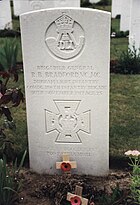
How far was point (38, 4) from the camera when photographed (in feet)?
34.7

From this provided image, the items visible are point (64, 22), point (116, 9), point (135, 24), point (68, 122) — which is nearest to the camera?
point (64, 22)

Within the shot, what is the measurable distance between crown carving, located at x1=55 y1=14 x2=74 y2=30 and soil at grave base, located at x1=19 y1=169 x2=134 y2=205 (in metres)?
1.10

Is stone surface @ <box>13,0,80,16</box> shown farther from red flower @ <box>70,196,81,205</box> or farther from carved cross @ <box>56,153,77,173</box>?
red flower @ <box>70,196,81,205</box>

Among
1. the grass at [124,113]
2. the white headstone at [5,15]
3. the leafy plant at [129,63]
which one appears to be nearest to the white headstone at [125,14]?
the white headstone at [5,15]

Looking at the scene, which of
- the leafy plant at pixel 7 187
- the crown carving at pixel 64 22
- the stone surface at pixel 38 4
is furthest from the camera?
the stone surface at pixel 38 4

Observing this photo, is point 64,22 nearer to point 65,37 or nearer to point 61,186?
point 65,37

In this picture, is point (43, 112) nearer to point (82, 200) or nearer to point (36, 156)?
point (36, 156)

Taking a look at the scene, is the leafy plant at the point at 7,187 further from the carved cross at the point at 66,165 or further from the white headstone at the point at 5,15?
the white headstone at the point at 5,15

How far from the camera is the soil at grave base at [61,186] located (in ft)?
9.95

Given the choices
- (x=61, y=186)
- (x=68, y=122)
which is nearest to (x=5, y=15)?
(x=68, y=122)

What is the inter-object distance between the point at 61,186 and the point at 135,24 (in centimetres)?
398

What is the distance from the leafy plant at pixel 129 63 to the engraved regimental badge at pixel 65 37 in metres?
3.26

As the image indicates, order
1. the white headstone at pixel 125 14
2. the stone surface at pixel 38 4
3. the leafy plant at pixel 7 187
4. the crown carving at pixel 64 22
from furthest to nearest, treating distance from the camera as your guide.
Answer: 1. the stone surface at pixel 38 4
2. the white headstone at pixel 125 14
3. the crown carving at pixel 64 22
4. the leafy plant at pixel 7 187

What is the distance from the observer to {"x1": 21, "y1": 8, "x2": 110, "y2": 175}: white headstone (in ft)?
9.82
